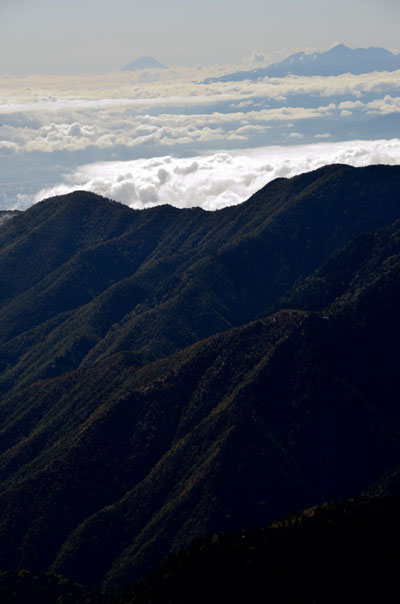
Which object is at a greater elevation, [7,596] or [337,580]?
[337,580]

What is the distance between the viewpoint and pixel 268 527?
182375 mm

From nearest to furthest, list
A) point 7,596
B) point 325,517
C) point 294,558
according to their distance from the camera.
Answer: point 294,558
point 325,517
point 7,596

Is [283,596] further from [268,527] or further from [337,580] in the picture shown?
[268,527]

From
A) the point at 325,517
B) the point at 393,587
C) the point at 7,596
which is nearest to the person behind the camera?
the point at 393,587

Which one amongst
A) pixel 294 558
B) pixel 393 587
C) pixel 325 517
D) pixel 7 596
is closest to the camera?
pixel 393 587

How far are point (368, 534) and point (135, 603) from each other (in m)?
51.6

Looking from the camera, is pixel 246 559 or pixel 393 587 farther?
pixel 246 559

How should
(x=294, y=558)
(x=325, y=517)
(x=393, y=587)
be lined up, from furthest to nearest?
(x=325, y=517), (x=294, y=558), (x=393, y=587)

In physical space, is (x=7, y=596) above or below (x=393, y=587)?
below

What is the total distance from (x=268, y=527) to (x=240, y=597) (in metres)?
22.9

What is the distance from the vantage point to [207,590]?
165 metres

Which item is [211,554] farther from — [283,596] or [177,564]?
[283,596]

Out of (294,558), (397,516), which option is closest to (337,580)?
(294,558)

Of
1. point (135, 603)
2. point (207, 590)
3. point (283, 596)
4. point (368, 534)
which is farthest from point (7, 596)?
point (368, 534)
